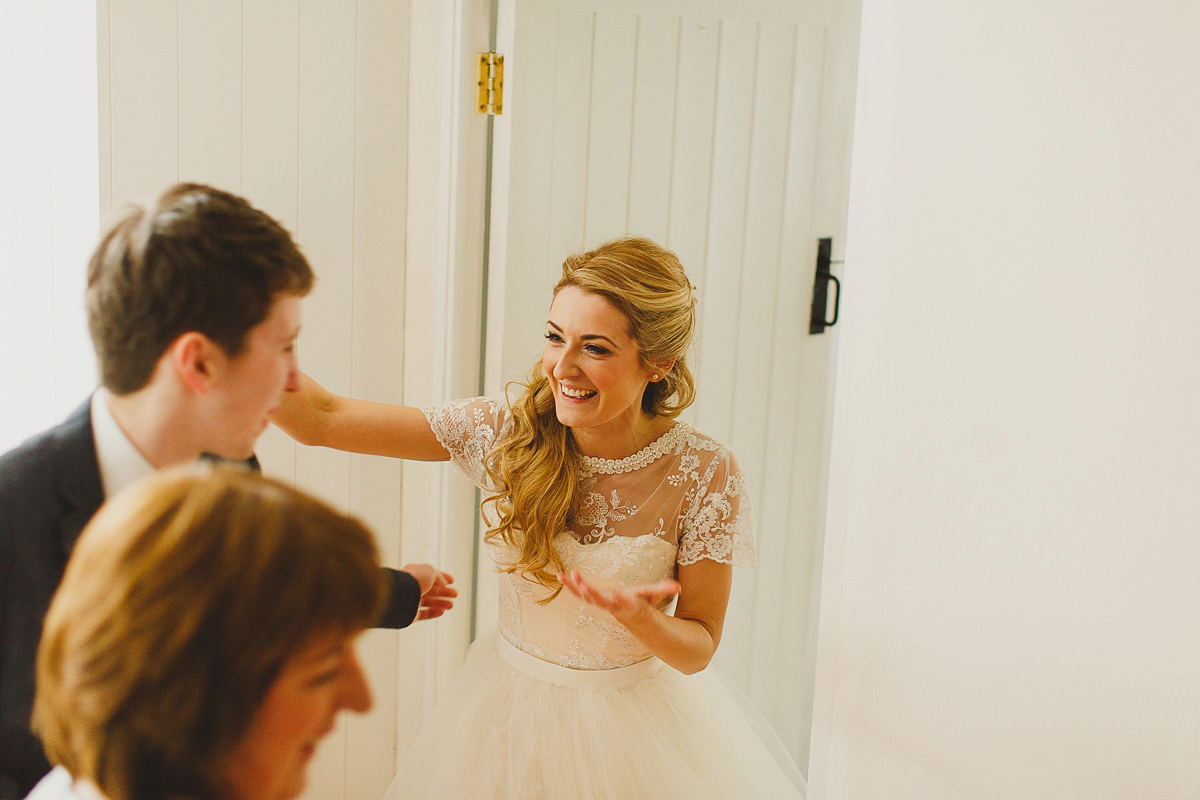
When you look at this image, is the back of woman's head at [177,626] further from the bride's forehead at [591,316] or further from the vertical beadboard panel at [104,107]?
the vertical beadboard panel at [104,107]

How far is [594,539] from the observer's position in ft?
5.25

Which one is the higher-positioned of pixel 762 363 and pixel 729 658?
pixel 762 363

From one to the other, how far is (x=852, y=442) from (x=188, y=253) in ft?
3.32

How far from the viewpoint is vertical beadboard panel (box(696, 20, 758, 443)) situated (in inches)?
84.4

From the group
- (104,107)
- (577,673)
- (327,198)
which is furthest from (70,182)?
(577,673)

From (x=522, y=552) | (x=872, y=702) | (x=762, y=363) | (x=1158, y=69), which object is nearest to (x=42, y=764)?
(x=522, y=552)

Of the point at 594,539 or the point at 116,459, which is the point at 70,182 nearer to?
the point at 116,459

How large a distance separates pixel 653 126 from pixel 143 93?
3.83 ft

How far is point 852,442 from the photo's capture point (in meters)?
1.36

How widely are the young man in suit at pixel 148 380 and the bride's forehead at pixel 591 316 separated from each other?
0.63 metres

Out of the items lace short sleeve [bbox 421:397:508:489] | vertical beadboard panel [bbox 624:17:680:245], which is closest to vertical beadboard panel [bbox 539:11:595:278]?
vertical beadboard panel [bbox 624:17:680:245]

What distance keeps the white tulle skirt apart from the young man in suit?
842mm

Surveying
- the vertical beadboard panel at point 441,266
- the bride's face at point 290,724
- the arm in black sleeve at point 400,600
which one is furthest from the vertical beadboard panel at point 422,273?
the bride's face at point 290,724

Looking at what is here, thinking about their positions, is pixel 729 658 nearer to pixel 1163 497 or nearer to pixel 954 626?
pixel 954 626
